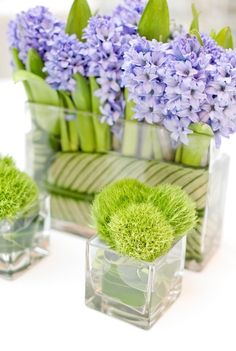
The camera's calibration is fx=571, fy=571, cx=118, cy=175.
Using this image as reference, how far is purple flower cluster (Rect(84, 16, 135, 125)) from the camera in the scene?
653 mm

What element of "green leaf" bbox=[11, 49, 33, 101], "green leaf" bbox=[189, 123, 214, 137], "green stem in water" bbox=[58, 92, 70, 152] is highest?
"green leaf" bbox=[11, 49, 33, 101]

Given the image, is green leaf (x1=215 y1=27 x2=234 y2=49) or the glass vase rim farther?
green leaf (x1=215 y1=27 x2=234 y2=49)

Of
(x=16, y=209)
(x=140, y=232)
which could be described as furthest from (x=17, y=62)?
(x=140, y=232)

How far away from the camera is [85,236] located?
0.79 metres

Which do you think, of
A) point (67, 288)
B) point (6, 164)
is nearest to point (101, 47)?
point (6, 164)

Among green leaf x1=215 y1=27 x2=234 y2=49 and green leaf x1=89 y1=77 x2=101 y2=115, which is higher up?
green leaf x1=215 y1=27 x2=234 y2=49

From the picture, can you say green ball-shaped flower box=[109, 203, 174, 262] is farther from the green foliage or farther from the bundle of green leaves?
the green foliage

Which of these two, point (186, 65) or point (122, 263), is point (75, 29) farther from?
point (122, 263)

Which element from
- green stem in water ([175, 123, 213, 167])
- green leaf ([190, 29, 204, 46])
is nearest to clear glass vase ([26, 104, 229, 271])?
green stem in water ([175, 123, 213, 167])

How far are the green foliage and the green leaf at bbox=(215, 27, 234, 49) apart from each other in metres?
0.28

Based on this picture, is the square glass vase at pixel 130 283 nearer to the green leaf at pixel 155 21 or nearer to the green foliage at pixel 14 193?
the green foliage at pixel 14 193

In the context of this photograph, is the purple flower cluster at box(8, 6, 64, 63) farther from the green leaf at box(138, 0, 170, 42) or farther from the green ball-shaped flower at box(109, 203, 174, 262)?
the green ball-shaped flower at box(109, 203, 174, 262)

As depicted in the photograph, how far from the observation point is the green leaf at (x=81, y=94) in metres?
0.71

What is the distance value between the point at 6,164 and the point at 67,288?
16cm
